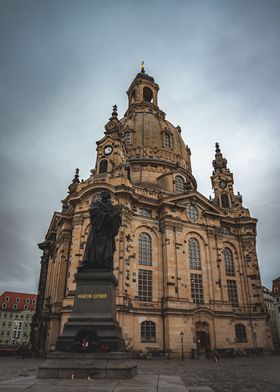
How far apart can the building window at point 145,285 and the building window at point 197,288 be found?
18.5 ft

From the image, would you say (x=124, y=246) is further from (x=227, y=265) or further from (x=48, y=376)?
(x=48, y=376)

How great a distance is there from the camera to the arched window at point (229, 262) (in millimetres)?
42372

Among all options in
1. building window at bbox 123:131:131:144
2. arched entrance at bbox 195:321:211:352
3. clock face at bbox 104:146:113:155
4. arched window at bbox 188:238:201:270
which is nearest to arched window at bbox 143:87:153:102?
building window at bbox 123:131:131:144

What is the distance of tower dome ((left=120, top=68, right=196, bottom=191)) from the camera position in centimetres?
4859

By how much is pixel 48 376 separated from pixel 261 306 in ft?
122

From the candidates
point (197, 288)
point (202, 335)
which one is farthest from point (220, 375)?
point (197, 288)

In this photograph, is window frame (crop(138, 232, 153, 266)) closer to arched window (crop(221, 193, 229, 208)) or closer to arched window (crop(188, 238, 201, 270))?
arched window (crop(188, 238, 201, 270))

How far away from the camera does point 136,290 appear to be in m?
34.3

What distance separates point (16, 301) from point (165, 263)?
6609 cm

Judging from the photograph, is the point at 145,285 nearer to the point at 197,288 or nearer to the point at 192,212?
the point at 197,288

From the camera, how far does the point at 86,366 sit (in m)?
10.4

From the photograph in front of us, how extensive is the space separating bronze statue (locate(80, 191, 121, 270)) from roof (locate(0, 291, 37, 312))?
269ft

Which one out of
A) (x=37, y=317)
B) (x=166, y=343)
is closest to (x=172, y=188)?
(x=166, y=343)

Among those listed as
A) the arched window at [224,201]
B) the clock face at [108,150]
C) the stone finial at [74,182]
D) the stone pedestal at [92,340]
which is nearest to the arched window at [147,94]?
the stone finial at [74,182]
